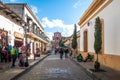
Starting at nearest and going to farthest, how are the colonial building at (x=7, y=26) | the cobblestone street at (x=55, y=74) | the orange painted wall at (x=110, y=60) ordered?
1. the cobblestone street at (x=55, y=74)
2. the orange painted wall at (x=110, y=60)
3. the colonial building at (x=7, y=26)

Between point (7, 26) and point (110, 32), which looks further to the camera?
point (7, 26)

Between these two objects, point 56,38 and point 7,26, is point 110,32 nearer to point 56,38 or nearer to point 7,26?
point 7,26

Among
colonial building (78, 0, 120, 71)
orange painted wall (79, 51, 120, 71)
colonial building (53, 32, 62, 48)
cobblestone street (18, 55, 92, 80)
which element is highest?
colonial building (53, 32, 62, 48)

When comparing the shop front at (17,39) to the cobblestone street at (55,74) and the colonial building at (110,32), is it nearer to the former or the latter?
the cobblestone street at (55,74)

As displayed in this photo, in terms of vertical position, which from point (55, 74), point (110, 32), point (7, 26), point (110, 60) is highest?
point (7, 26)

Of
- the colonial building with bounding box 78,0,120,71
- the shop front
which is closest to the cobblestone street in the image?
the colonial building with bounding box 78,0,120,71

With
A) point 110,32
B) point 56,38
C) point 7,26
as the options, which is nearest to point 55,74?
point 110,32

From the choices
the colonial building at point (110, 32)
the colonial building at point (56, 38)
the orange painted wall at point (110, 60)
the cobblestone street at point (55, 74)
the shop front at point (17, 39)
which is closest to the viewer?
the cobblestone street at point (55, 74)

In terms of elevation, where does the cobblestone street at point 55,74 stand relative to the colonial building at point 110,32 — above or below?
below

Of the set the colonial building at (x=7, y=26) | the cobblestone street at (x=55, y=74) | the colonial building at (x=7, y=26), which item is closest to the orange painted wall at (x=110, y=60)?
the cobblestone street at (x=55, y=74)

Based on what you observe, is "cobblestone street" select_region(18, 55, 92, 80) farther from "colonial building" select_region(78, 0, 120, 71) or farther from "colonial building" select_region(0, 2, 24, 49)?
"colonial building" select_region(0, 2, 24, 49)

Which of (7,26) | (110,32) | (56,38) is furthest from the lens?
(56,38)

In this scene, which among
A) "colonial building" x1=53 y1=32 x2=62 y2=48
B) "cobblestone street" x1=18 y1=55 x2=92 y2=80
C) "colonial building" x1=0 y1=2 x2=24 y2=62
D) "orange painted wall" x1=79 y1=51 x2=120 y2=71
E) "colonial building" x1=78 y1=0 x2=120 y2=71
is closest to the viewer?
"cobblestone street" x1=18 y1=55 x2=92 y2=80

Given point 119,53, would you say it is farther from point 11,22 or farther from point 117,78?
point 11,22
